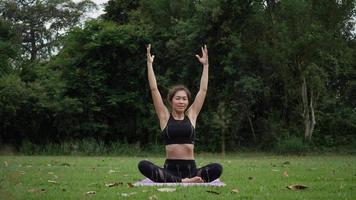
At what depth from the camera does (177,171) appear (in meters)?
6.93

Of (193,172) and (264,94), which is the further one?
(264,94)

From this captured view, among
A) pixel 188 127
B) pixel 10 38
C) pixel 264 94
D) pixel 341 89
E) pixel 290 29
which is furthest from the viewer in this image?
pixel 10 38

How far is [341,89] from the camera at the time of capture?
26.6 metres

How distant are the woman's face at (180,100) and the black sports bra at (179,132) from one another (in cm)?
19

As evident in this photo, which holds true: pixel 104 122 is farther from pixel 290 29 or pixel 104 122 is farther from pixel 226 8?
pixel 290 29

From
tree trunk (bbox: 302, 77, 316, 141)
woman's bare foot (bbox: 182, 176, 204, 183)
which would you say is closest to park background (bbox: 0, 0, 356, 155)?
tree trunk (bbox: 302, 77, 316, 141)

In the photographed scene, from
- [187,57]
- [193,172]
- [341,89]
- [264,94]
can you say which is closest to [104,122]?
[187,57]

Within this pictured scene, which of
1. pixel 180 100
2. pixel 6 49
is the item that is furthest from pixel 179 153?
pixel 6 49

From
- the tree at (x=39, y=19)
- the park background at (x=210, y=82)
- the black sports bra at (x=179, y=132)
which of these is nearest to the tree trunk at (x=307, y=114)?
the park background at (x=210, y=82)

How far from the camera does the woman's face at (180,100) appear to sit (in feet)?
22.3

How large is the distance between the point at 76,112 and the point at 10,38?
14.2 metres

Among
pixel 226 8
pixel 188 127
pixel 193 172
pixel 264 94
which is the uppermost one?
pixel 226 8

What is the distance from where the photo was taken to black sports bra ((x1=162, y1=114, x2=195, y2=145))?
679cm

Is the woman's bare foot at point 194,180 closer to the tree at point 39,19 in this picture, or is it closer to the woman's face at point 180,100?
the woman's face at point 180,100
